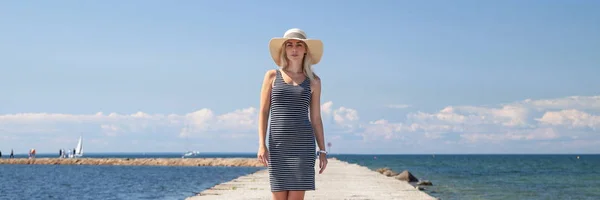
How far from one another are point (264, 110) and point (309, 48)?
56 centimetres

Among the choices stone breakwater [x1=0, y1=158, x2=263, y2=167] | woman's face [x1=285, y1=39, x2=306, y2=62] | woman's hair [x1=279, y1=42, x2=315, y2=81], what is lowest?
woman's hair [x1=279, y1=42, x2=315, y2=81]

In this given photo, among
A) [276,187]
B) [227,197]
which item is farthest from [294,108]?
[227,197]

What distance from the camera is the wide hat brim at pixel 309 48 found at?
5578 mm

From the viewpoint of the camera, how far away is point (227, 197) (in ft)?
52.2

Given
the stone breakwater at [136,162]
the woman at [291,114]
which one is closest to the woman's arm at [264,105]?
the woman at [291,114]

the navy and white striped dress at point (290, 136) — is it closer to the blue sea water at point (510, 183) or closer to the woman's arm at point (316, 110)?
the woman's arm at point (316, 110)

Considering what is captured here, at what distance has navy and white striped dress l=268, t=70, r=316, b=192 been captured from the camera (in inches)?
219

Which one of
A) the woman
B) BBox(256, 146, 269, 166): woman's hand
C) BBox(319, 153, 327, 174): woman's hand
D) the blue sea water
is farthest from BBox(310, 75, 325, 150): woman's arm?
the blue sea water

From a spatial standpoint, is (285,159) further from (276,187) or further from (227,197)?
(227,197)

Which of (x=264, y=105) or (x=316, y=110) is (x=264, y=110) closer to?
(x=264, y=105)

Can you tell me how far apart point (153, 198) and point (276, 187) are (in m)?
22.3

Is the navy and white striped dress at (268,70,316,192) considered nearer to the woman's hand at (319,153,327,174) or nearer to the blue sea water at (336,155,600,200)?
the woman's hand at (319,153,327,174)

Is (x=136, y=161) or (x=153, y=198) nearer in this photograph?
(x=153, y=198)

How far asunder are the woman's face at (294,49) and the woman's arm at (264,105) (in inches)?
6.8
